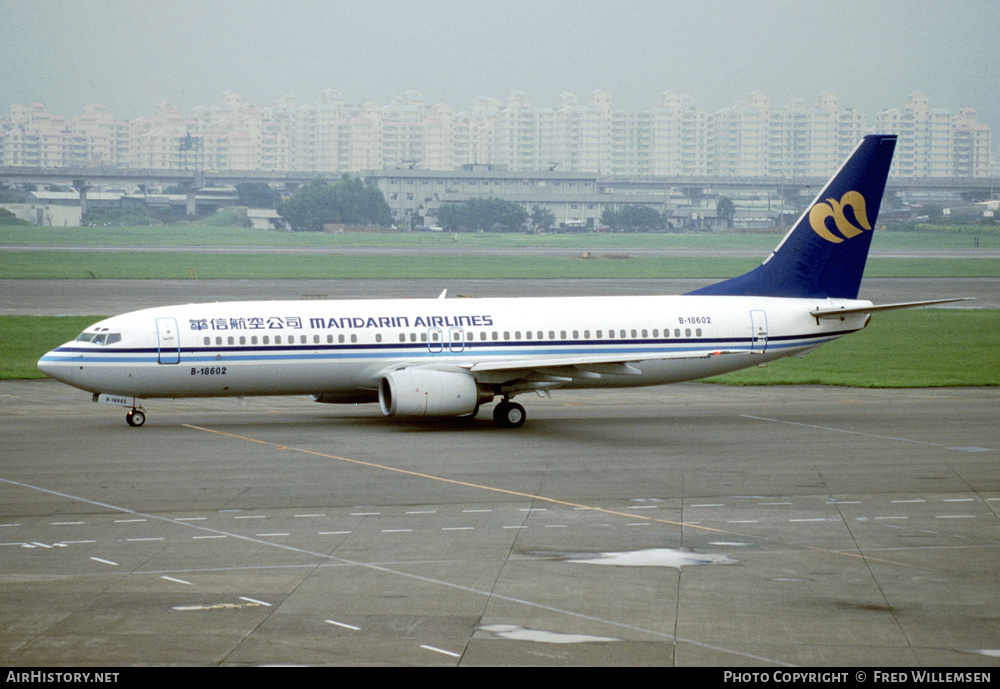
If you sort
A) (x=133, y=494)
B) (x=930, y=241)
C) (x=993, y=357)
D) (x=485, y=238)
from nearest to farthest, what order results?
(x=133, y=494)
(x=993, y=357)
(x=930, y=241)
(x=485, y=238)

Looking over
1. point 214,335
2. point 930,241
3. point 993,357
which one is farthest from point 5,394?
point 930,241

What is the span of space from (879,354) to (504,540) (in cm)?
3594

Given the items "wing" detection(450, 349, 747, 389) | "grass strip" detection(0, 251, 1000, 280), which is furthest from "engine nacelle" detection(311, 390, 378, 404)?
"grass strip" detection(0, 251, 1000, 280)

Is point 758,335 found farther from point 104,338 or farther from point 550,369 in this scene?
point 104,338

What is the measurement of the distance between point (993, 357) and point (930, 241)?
113 meters

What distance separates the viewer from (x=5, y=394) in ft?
136

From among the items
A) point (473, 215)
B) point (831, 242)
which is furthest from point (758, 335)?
point (473, 215)

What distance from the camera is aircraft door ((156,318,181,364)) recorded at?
3416 centimetres

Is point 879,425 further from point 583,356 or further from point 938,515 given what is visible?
point 938,515

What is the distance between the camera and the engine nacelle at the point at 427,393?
33562 millimetres

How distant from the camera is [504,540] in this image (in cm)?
2178

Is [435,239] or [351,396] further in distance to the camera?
[435,239]

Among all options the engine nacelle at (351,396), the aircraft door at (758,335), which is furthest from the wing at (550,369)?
the engine nacelle at (351,396)

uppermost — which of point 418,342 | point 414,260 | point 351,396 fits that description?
point 414,260
